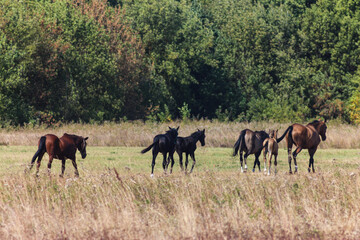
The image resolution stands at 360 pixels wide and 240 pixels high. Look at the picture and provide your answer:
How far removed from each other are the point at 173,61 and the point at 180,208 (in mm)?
61684

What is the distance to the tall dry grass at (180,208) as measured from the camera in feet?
41.1

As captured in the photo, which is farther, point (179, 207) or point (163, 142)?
point (163, 142)

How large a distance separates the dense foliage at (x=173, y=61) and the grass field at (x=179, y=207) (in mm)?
38791

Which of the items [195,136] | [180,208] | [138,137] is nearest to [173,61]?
[138,137]

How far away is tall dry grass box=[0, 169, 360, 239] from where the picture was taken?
493 inches

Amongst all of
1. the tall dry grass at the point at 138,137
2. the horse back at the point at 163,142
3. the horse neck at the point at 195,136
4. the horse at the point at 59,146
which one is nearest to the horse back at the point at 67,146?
the horse at the point at 59,146

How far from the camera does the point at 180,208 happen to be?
1386cm

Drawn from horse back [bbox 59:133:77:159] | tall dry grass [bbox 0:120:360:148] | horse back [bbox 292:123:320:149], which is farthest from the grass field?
tall dry grass [bbox 0:120:360:148]

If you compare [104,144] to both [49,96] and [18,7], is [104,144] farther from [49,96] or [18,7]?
[18,7]

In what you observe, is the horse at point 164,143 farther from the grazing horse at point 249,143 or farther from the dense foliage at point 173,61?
the dense foliage at point 173,61

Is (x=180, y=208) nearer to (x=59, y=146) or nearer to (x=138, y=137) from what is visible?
(x=59, y=146)

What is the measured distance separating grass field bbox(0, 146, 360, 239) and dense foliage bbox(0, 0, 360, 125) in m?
38.8

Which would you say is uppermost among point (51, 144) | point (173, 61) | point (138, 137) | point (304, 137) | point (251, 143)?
point (173, 61)

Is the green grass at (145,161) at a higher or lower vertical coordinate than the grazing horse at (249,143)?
lower
